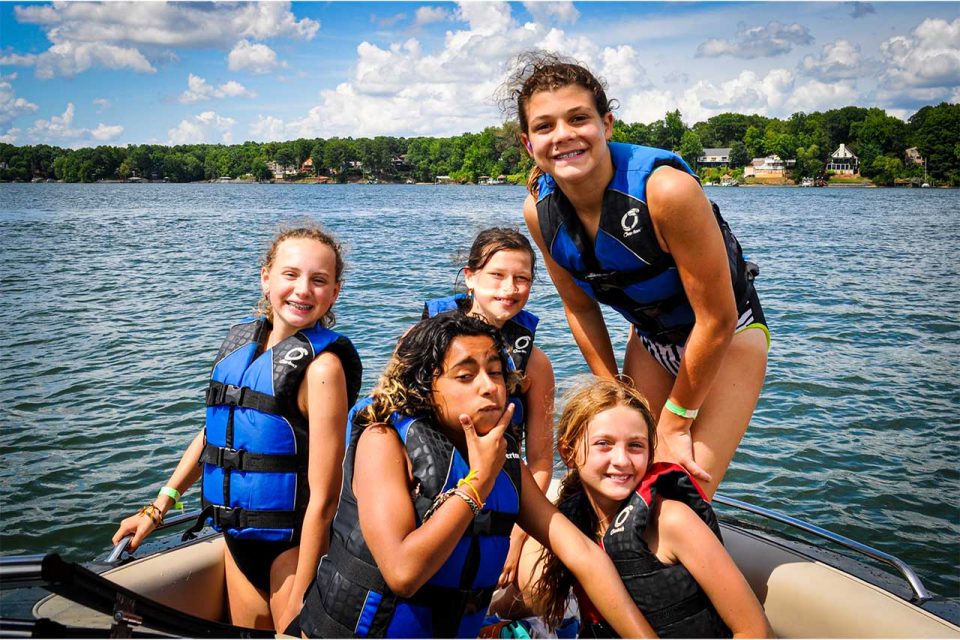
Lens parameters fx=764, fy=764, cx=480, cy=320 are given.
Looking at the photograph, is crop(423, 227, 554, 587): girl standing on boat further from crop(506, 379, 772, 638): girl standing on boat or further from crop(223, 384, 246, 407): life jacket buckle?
crop(223, 384, 246, 407): life jacket buckle

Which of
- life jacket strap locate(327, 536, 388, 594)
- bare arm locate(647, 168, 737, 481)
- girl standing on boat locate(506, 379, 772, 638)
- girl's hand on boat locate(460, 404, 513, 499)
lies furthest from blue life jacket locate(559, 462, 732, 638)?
life jacket strap locate(327, 536, 388, 594)

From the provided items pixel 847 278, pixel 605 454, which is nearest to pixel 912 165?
pixel 847 278

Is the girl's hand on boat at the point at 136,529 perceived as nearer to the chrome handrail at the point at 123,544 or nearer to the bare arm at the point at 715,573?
the chrome handrail at the point at 123,544

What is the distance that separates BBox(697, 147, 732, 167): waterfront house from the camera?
11302cm

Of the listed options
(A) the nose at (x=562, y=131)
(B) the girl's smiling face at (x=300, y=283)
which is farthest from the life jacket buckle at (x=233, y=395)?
(A) the nose at (x=562, y=131)

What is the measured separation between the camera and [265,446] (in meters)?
3.17

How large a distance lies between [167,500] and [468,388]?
1879 mm

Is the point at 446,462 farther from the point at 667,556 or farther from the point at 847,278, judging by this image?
the point at 847,278

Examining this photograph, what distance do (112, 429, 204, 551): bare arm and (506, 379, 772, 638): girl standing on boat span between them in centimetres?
168

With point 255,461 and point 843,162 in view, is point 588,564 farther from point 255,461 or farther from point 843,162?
point 843,162

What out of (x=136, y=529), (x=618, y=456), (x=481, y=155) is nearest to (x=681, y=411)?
(x=618, y=456)

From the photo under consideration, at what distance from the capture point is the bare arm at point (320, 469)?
2.91 metres

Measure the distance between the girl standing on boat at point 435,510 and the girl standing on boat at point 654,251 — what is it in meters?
0.77

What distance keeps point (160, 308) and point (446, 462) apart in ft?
47.6
